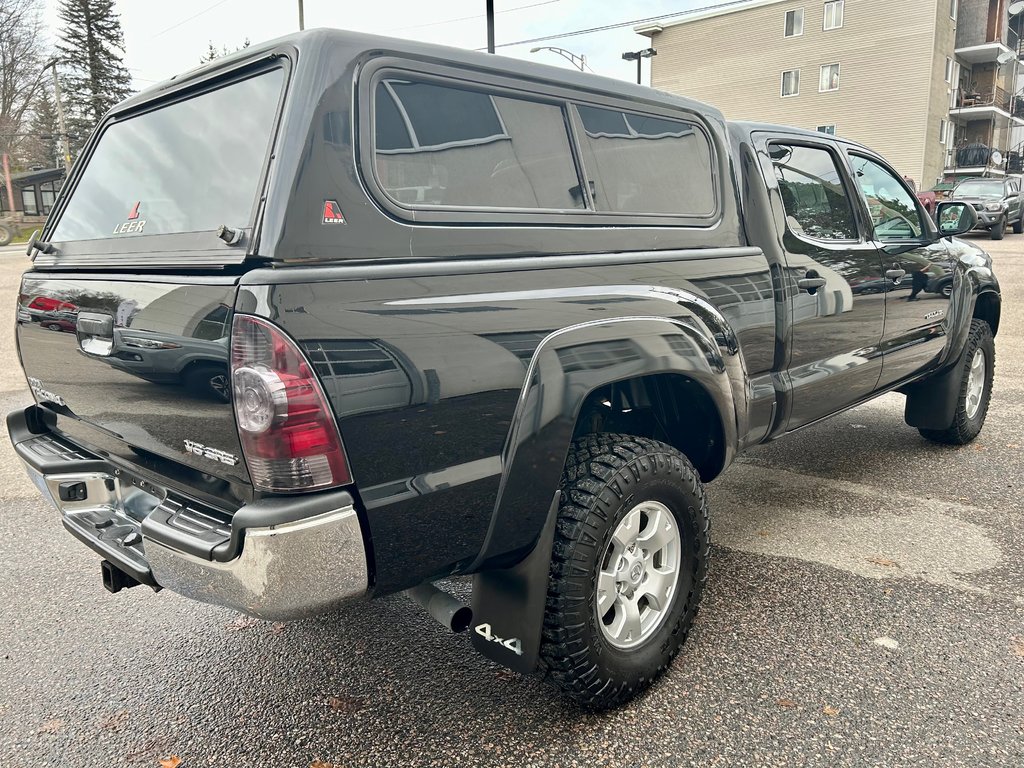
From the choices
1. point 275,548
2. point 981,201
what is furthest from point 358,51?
point 981,201

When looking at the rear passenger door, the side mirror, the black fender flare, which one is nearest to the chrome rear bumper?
the black fender flare

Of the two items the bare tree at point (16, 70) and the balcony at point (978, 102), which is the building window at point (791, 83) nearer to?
the balcony at point (978, 102)

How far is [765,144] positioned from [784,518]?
1824 mm

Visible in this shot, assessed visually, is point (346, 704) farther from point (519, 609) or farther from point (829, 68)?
point (829, 68)

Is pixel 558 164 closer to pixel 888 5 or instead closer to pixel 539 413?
pixel 539 413

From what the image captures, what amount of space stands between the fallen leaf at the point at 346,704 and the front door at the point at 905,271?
9.74 feet

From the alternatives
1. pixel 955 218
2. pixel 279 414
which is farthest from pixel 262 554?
pixel 955 218

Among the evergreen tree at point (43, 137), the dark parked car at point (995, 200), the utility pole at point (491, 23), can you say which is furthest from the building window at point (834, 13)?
the evergreen tree at point (43, 137)

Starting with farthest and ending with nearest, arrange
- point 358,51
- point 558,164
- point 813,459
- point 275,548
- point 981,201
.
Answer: point 981,201
point 813,459
point 558,164
point 358,51
point 275,548

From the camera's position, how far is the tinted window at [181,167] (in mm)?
2029

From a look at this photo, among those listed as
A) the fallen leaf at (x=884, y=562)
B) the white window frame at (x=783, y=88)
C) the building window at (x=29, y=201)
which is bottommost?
the fallen leaf at (x=884, y=562)

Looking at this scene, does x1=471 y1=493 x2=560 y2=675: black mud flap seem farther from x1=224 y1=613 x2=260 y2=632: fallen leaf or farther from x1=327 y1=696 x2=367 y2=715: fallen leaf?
x1=224 y1=613 x2=260 y2=632: fallen leaf

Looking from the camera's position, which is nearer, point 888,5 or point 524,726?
point 524,726

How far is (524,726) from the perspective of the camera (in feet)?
7.76
